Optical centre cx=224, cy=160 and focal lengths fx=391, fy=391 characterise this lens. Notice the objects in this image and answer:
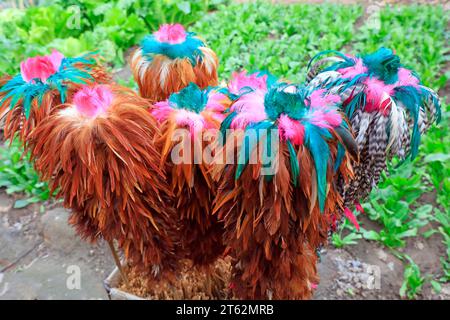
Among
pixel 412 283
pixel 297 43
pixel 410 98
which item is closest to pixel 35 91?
pixel 410 98

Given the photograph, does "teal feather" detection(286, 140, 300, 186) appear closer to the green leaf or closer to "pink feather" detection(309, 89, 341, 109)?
"pink feather" detection(309, 89, 341, 109)

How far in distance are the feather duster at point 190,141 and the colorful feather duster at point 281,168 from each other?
0.09 meters

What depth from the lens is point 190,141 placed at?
0.84m

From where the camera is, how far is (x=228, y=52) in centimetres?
289

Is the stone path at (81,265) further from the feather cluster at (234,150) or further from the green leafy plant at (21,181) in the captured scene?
the feather cluster at (234,150)

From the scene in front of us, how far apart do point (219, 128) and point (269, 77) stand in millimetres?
183

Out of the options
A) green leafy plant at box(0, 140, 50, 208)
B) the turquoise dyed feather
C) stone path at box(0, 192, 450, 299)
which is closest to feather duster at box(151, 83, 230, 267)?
the turquoise dyed feather

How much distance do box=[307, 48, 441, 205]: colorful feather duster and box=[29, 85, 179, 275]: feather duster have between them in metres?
0.41

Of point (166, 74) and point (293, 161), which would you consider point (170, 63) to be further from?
point (293, 161)

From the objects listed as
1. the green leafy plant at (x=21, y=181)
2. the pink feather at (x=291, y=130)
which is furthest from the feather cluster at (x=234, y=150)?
the green leafy plant at (x=21, y=181)

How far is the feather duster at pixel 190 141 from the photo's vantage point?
0.84m

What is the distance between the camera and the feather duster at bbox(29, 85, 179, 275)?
2.69ft

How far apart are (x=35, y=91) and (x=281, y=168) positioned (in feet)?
2.06
